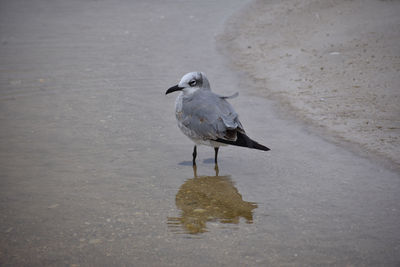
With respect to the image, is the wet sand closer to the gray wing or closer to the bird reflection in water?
the bird reflection in water

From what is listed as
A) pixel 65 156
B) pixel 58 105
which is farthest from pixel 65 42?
pixel 65 156

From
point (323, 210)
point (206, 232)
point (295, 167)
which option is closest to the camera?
point (206, 232)

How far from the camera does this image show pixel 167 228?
3834 millimetres

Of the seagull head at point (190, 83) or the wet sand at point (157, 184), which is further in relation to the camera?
the seagull head at point (190, 83)

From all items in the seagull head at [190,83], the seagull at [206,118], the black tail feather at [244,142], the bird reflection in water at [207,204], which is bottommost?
the bird reflection in water at [207,204]

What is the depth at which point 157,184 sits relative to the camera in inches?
181

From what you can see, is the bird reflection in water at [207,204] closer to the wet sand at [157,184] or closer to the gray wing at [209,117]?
the wet sand at [157,184]

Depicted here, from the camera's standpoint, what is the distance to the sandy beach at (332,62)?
5.92 m

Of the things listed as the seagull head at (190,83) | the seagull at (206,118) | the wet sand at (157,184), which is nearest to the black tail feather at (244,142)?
the seagull at (206,118)

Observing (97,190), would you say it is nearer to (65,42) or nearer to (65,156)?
(65,156)

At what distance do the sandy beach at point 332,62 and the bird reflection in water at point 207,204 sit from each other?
5.37ft

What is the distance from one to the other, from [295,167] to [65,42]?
6.27 metres

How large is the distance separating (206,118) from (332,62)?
12.5ft

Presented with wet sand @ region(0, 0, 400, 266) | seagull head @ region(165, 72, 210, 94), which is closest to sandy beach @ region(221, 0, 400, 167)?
wet sand @ region(0, 0, 400, 266)
